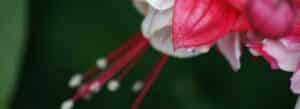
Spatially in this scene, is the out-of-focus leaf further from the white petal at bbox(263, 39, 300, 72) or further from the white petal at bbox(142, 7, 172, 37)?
the white petal at bbox(263, 39, 300, 72)

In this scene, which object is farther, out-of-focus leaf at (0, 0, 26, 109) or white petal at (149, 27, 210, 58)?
out-of-focus leaf at (0, 0, 26, 109)

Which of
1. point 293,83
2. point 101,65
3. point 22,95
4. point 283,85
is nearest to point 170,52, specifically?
point 293,83

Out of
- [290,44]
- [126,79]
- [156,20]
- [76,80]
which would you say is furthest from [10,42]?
[290,44]

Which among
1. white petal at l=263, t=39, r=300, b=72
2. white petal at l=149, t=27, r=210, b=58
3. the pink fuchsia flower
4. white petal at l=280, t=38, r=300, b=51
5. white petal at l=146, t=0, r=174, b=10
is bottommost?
white petal at l=149, t=27, r=210, b=58

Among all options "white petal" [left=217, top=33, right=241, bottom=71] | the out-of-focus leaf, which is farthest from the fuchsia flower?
the out-of-focus leaf

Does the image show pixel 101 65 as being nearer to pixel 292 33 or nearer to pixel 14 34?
pixel 14 34

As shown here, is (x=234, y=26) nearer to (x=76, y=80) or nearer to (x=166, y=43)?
(x=166, y=43)

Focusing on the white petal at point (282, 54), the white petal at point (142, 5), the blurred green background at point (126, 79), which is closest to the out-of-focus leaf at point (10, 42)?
the blurred green background at point (126, 79)
